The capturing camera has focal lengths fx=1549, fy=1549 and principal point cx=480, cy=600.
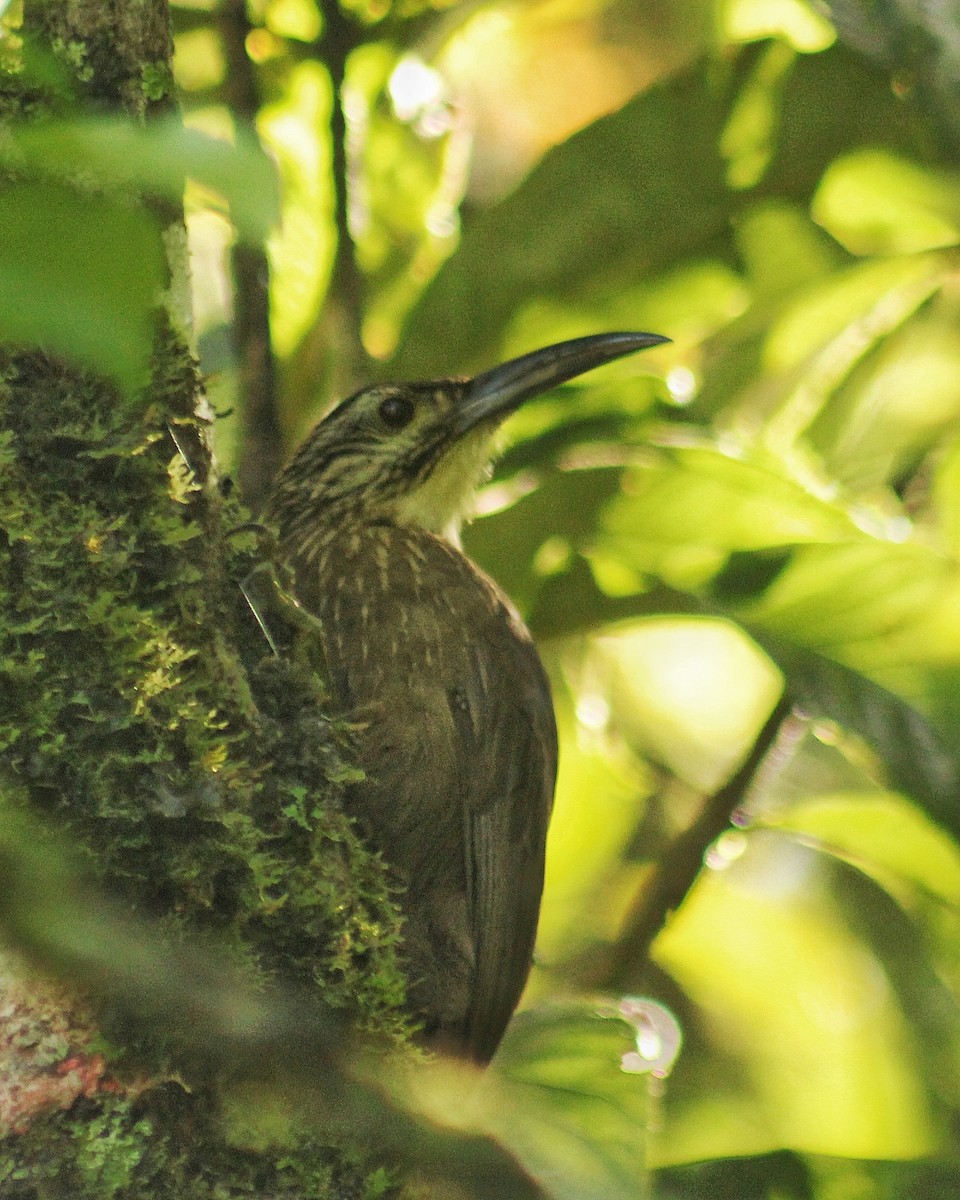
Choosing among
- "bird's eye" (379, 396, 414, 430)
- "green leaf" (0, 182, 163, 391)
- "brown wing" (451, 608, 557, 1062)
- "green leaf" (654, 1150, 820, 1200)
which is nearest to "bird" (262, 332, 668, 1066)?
"brown wing" (451, 608, 557, 1062)

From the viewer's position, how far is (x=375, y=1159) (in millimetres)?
1883

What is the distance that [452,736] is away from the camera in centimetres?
300

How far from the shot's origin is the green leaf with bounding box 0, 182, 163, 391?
0.76 m

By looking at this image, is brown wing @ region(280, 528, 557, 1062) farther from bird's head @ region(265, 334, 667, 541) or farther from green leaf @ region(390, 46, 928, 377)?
green leaf @ region(390, 46, 928, 377)

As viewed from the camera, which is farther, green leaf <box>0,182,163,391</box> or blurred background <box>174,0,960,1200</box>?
blurred background <box>174,0,960,1200</box>

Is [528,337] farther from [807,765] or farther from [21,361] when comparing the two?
[21,361]

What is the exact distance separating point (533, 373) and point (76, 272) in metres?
2.67

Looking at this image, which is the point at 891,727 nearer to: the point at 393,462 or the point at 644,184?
the point at 644,184

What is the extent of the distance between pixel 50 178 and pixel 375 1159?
1411 millimetres

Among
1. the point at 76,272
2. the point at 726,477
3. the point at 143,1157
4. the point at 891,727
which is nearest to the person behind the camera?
the point at 76,272

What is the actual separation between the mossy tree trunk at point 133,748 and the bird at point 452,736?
666 millimetres

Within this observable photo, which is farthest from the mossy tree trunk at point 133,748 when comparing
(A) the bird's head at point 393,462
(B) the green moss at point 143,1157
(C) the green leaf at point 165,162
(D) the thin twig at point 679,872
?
(A) the bird's head at point 393,462

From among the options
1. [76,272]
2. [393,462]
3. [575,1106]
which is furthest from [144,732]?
[393,462]

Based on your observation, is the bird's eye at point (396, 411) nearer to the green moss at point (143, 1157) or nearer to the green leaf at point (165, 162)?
the green moss at point (143, 1157)
